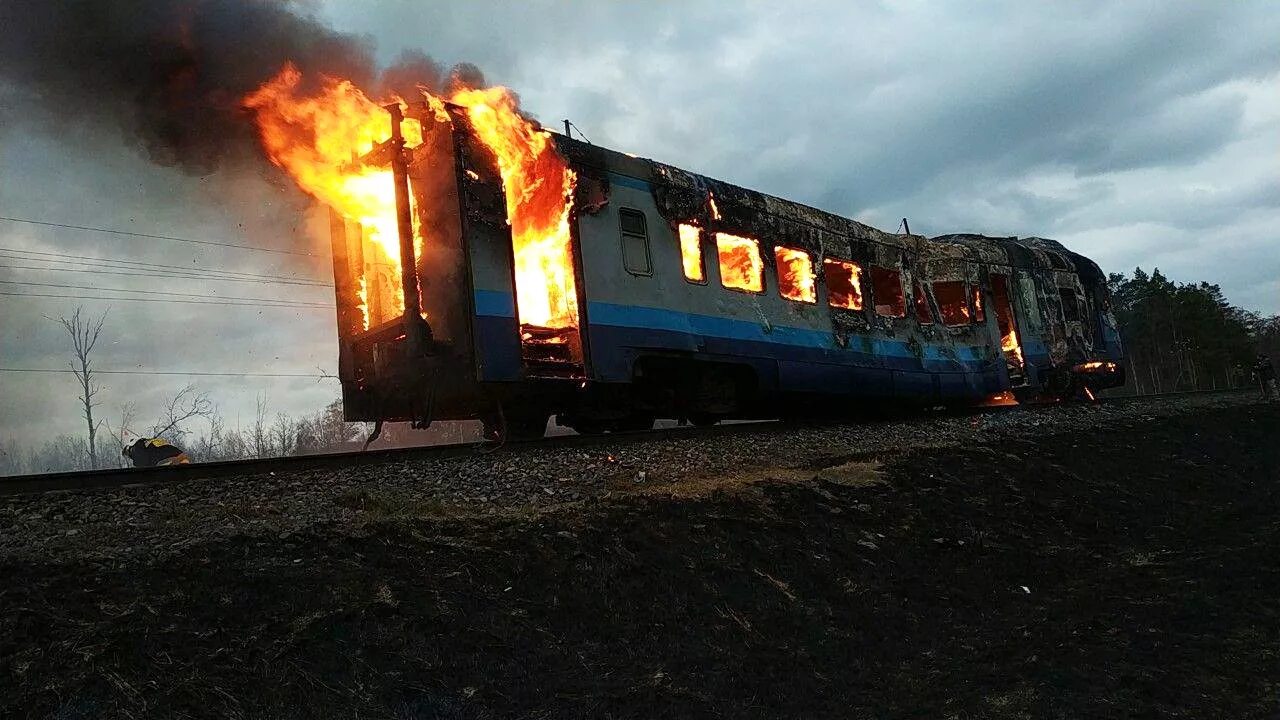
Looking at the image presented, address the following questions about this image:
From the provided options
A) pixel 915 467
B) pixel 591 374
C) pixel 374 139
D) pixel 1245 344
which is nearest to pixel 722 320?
pixel 591 374

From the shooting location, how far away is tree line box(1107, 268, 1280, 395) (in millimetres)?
53469

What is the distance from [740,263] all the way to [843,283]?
7.92 ft

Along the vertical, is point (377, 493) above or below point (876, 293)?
below

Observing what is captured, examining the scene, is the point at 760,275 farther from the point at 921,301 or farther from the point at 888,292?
the point at 921,301

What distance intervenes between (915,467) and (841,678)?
4521mm

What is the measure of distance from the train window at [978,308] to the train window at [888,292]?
6.83ft

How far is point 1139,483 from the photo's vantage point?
29.1 feet

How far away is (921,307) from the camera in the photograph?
1316cm

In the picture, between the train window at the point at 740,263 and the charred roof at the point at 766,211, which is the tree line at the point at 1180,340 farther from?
the train window at the point at 740,263

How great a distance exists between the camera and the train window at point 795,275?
10.8 m

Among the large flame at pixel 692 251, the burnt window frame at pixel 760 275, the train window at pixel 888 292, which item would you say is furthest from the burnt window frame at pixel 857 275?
the large flame at pixel 692 251

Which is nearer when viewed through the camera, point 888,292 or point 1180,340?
point 888,292

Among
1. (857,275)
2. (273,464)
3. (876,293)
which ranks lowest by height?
(273,464)

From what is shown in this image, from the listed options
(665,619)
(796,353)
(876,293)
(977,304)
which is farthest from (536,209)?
(977,304)
